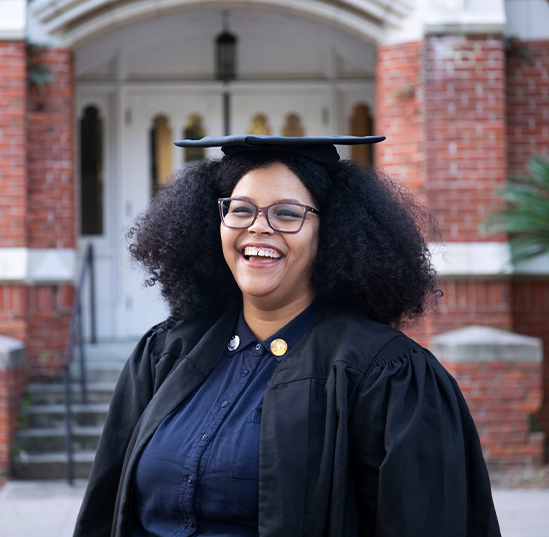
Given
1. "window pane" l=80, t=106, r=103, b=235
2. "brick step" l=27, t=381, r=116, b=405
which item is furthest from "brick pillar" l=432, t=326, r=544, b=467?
"window pane" l=80, t=106, r=103, b=235

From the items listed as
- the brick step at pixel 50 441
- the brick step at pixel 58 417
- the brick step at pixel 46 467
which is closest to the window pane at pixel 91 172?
the brick step at pixel 58 417

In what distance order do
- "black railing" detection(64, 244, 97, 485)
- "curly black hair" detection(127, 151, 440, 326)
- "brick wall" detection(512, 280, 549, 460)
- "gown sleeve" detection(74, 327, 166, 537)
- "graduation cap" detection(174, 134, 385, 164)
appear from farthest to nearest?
"brick wall" detection(512, 280, 549, 460), "black railing" detection(64, 244, 97, 485), "gown sleeve" detection(74, 327, 166, 537), "curly black hair" detection(127, 151, 440, 326), "graduation cap" detection(174, 134, 385, 164)

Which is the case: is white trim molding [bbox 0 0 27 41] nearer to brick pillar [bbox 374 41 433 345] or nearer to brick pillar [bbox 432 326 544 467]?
brick pillar [bbox 374 41 433 345]

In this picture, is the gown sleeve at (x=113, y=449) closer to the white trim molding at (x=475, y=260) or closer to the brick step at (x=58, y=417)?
the brick step at (x=58, y=417)

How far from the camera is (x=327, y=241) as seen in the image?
2000 mm

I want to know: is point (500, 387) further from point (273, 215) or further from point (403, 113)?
point (273, 215)

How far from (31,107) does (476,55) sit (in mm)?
3596

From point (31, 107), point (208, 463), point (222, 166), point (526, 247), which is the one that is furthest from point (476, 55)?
point (208, 463)

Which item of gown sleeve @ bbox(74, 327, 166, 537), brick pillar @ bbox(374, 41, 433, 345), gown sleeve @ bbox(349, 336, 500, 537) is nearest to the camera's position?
gown sleeve @ bbox(349, 336, 500, 537)

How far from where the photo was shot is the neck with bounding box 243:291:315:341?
79.1 inches

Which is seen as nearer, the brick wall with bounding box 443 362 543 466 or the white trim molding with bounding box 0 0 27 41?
the brick wall with bounding box 443 362 543 466

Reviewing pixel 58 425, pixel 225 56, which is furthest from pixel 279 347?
pixel 225 56

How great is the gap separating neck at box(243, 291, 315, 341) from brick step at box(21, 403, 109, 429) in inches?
152

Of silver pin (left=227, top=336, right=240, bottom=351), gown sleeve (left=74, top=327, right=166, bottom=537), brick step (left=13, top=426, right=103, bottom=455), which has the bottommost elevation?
brick step (left=13, top=426, right=103, bottom=455)
